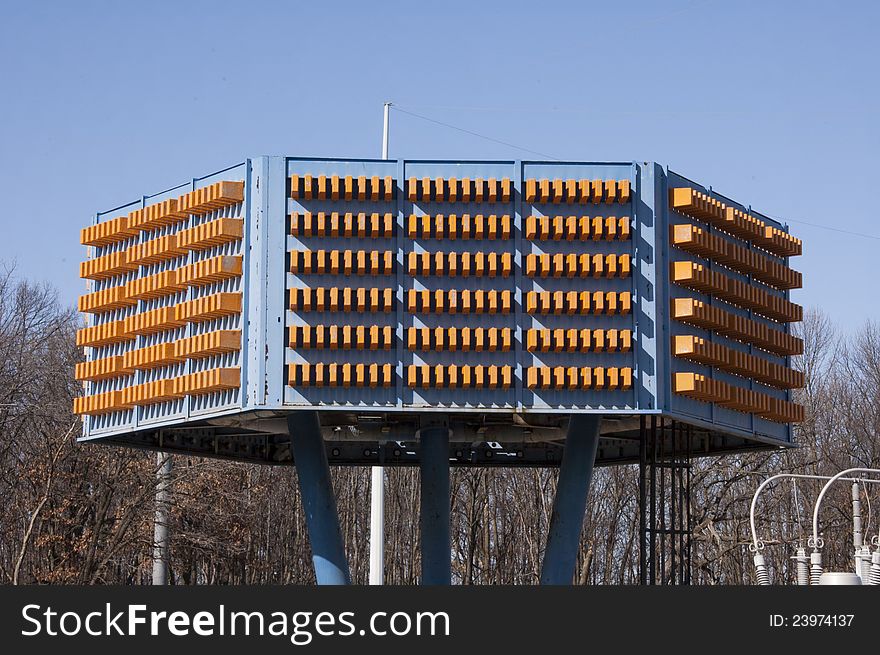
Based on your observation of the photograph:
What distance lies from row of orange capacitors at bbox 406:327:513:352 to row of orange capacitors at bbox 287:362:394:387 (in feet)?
2.85

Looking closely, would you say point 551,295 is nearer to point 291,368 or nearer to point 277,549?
point 291,368

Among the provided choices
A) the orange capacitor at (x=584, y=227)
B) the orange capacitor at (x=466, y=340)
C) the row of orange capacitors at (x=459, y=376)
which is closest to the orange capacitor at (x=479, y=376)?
the row of orange capacitors at (x=459, y=376)

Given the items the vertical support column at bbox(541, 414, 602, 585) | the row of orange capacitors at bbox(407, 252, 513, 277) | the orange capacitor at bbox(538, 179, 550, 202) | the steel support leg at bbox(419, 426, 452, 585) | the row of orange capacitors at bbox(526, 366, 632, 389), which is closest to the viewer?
the row of orange capacitors at bbox(526, 366, 632, 389)

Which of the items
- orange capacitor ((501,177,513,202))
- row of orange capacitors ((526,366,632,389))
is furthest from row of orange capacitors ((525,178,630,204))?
row of orange capacitors ((526,366,632,389))

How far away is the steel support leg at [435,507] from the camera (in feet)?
117

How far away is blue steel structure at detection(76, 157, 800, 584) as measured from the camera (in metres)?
31.9

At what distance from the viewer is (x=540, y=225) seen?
32.5 m

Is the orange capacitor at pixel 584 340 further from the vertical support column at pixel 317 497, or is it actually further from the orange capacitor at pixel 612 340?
the vertical support column at pixel 317 497

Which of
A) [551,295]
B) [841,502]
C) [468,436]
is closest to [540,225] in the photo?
[551,295]

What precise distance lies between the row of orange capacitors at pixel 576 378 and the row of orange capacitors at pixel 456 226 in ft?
9.92

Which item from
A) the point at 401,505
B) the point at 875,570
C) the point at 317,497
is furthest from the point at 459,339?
the point at 401,505

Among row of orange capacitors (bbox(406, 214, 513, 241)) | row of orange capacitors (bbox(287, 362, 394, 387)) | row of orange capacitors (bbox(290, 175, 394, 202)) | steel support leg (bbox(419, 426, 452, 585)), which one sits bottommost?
steel support leg (bbox(419, 426, 452, 585))

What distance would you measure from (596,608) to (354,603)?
3.49 metres

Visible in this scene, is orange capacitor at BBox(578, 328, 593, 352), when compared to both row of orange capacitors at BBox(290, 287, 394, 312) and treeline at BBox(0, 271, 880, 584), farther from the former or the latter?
treeline at BBox(0, 271, 880, 584)
